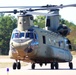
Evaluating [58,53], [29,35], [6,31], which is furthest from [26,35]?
[6,31]

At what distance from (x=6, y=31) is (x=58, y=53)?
255 feet

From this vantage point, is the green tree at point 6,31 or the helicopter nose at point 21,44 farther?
the green tree at point 6,31

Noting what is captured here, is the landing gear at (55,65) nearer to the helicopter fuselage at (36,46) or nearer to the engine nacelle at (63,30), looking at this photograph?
the helicopter fuselage at (36,46)

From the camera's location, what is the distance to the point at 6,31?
114 meters

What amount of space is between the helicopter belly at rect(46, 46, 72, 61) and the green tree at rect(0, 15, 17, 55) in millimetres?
65464

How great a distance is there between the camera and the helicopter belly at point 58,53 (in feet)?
117

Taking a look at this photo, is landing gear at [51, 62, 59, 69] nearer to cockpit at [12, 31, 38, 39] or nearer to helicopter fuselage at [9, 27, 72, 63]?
helicopter fuselage at [9, 27, 72, 63]

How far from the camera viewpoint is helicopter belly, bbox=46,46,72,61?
117 ft

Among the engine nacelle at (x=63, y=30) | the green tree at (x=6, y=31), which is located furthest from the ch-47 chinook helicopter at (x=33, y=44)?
the green tree at (x=6, y=31)

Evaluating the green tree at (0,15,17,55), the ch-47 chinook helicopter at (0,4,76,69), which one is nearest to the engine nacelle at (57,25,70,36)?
the ch-47 chinook helicopter at (0,4,76,69)

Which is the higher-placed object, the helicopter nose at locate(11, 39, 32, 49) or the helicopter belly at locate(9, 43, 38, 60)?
the helicopter nose at locate(11, 39, 32, 49)

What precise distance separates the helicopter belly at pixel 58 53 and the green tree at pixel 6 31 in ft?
215

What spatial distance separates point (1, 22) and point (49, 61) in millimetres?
89475
